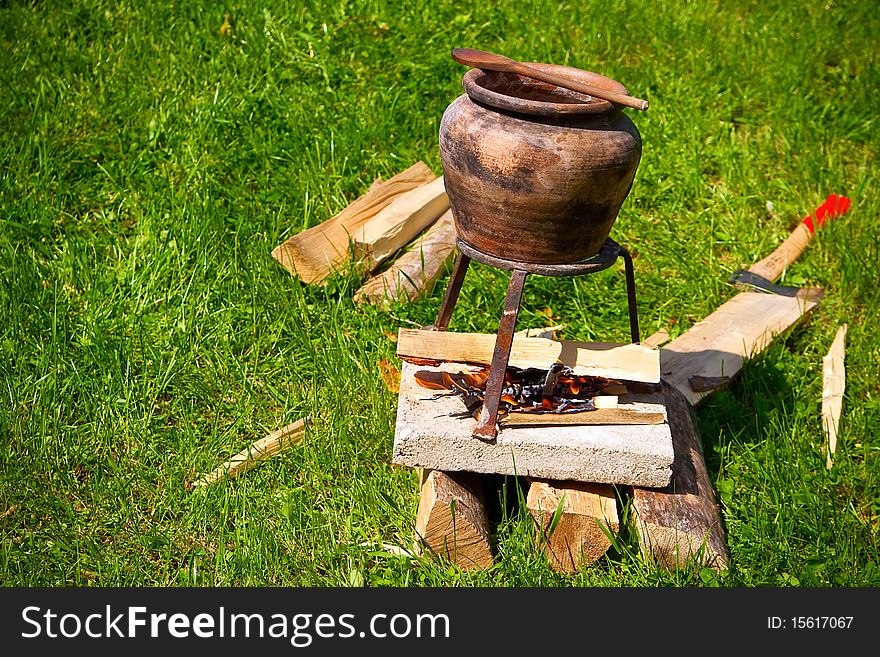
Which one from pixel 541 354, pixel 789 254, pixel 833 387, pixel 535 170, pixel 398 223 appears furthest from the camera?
pixel 789 254

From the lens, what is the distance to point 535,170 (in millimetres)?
3092

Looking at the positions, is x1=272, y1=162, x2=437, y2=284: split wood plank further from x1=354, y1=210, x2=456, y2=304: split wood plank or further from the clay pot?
the clay pot

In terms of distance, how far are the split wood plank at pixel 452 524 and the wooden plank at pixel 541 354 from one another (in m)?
0.49

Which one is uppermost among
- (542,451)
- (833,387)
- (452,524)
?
→ (542,451)

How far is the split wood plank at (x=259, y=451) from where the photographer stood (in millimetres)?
3848

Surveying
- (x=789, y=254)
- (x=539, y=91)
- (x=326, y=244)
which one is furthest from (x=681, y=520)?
(x=789, y=254)

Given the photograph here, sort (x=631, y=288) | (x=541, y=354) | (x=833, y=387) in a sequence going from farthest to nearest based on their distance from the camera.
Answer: (x=833, y=387) < (x=631, y=288) < (x=541, y=354)

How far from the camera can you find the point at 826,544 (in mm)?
3646

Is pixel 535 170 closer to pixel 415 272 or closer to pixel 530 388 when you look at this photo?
pixel 530 388

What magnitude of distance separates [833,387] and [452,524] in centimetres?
235

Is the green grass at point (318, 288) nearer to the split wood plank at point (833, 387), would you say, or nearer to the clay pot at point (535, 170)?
the split wood plank at point (833, 387)

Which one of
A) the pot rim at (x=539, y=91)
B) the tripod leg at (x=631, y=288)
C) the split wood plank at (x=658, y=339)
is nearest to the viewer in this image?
the pot rim at (x=539, y=91)

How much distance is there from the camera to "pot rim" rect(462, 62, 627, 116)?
3068 mm

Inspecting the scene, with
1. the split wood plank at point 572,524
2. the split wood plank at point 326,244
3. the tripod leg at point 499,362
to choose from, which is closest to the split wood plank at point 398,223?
the split wood plank at point 326,244
